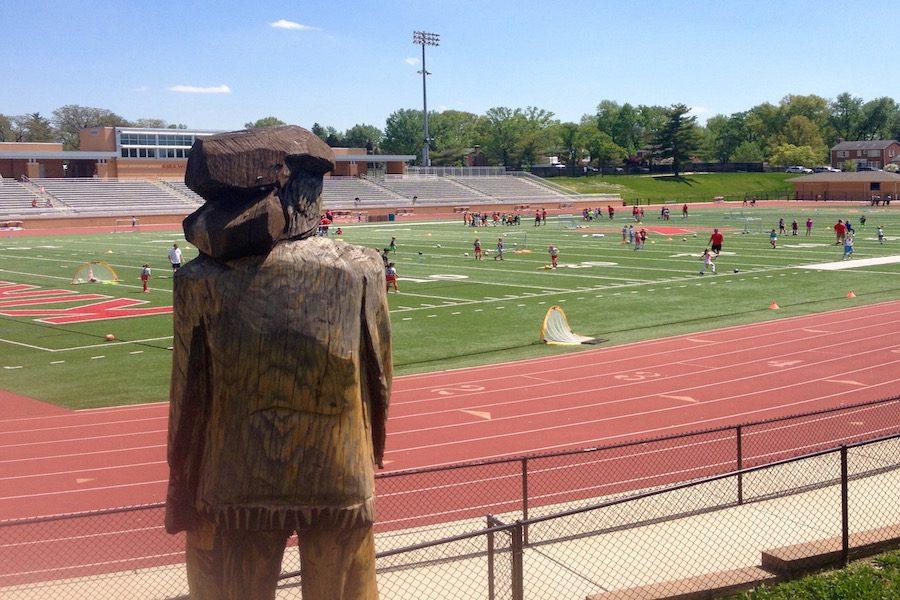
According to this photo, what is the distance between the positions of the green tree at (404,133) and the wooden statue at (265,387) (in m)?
136

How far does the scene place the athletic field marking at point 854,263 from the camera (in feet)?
116

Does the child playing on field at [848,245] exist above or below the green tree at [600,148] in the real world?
below

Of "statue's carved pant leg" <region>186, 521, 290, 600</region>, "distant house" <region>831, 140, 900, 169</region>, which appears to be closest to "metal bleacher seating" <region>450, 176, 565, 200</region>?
"distant house" <region>831, 140, 900, 169</region>

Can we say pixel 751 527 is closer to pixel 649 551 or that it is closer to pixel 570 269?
pixel 649 551

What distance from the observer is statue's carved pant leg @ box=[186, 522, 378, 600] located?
4.43 meters

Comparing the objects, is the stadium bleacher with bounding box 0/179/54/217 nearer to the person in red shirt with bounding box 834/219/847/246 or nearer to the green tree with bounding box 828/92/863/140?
the person in red shirt with bounding box 834/219/847/246

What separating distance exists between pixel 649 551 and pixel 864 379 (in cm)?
1012

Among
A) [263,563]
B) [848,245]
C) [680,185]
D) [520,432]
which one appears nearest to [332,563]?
[263,563]

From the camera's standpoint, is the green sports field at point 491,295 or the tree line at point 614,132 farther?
the tree line at point 614,132

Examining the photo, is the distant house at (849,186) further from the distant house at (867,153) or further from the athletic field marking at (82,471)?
the athletic field marking at (82,471)

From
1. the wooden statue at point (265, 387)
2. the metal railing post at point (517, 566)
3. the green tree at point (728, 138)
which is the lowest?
the metal railing post at point (517, 566)

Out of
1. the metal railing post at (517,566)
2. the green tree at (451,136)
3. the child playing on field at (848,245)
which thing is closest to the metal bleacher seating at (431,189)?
the green tree at (451,136)

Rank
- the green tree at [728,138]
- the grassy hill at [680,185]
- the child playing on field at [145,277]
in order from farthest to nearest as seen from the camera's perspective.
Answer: the green tree at [728,138] → the grassy hill at [680,185] → the child playing on field at [145,277]

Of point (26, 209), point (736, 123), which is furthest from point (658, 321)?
point (736, 123)
